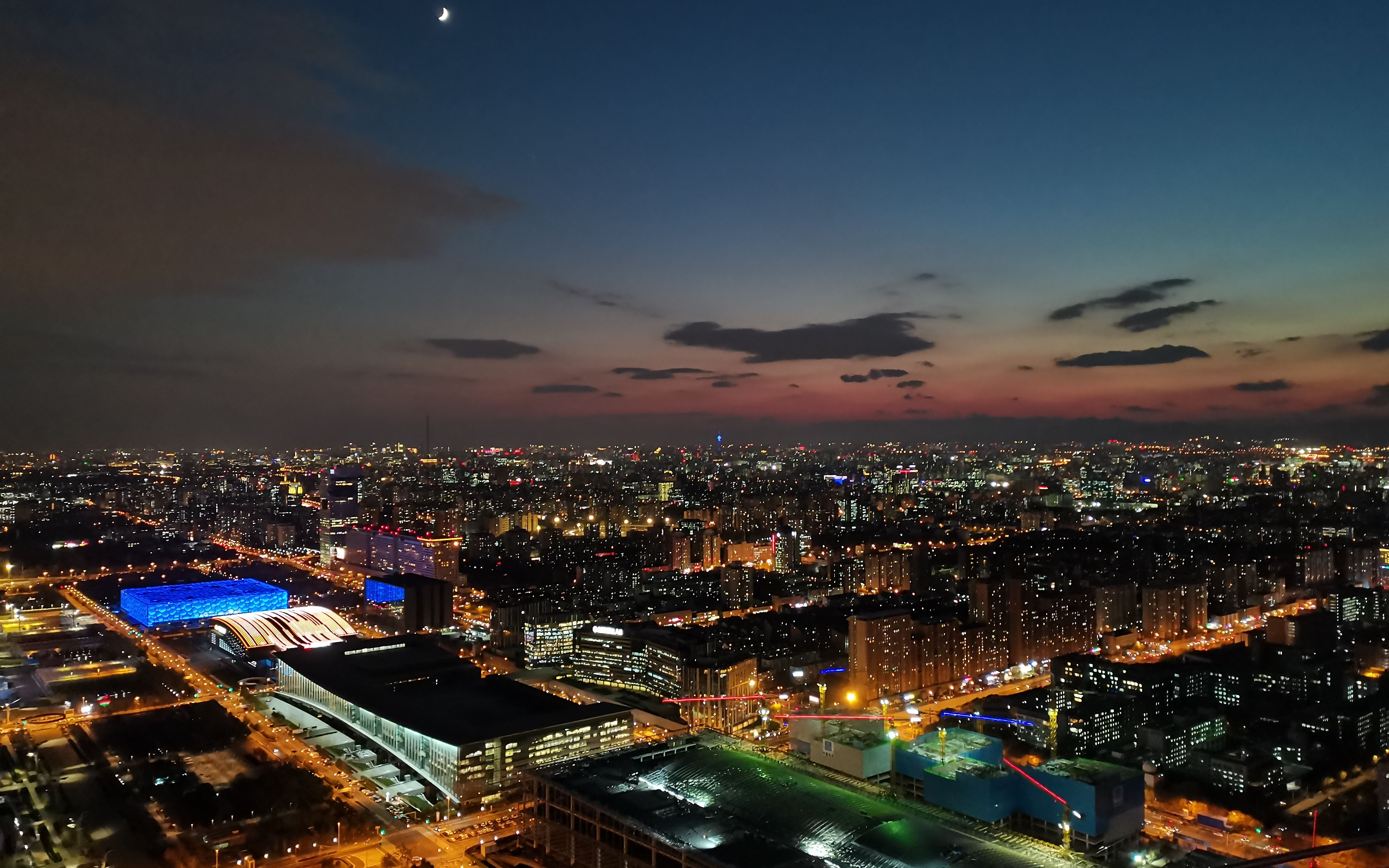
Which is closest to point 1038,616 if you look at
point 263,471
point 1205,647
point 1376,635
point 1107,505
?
point 1205,647

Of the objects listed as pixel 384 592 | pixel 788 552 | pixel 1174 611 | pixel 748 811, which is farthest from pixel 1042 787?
pixel 788 552

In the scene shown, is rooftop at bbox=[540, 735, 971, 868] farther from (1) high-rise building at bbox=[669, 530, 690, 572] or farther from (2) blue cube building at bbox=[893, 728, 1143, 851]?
(1) high-rise building at bbox=[669, 530, 690, 572]

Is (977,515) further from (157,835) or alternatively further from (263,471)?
(263,471)

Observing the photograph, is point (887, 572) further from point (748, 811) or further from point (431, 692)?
point (748, 811)

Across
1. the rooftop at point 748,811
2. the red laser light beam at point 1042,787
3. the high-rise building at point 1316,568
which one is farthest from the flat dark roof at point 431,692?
the high-rise building at point 1316,568

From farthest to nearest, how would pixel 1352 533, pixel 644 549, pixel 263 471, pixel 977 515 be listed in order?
pixel 263 471, pixel 977 515, pixel 644 549, pixel 1352 533

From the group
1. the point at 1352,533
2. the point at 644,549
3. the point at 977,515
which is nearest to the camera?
the point at 1352,533

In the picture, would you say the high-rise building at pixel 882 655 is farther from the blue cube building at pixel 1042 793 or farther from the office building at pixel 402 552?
the office building at pixel 402 552
